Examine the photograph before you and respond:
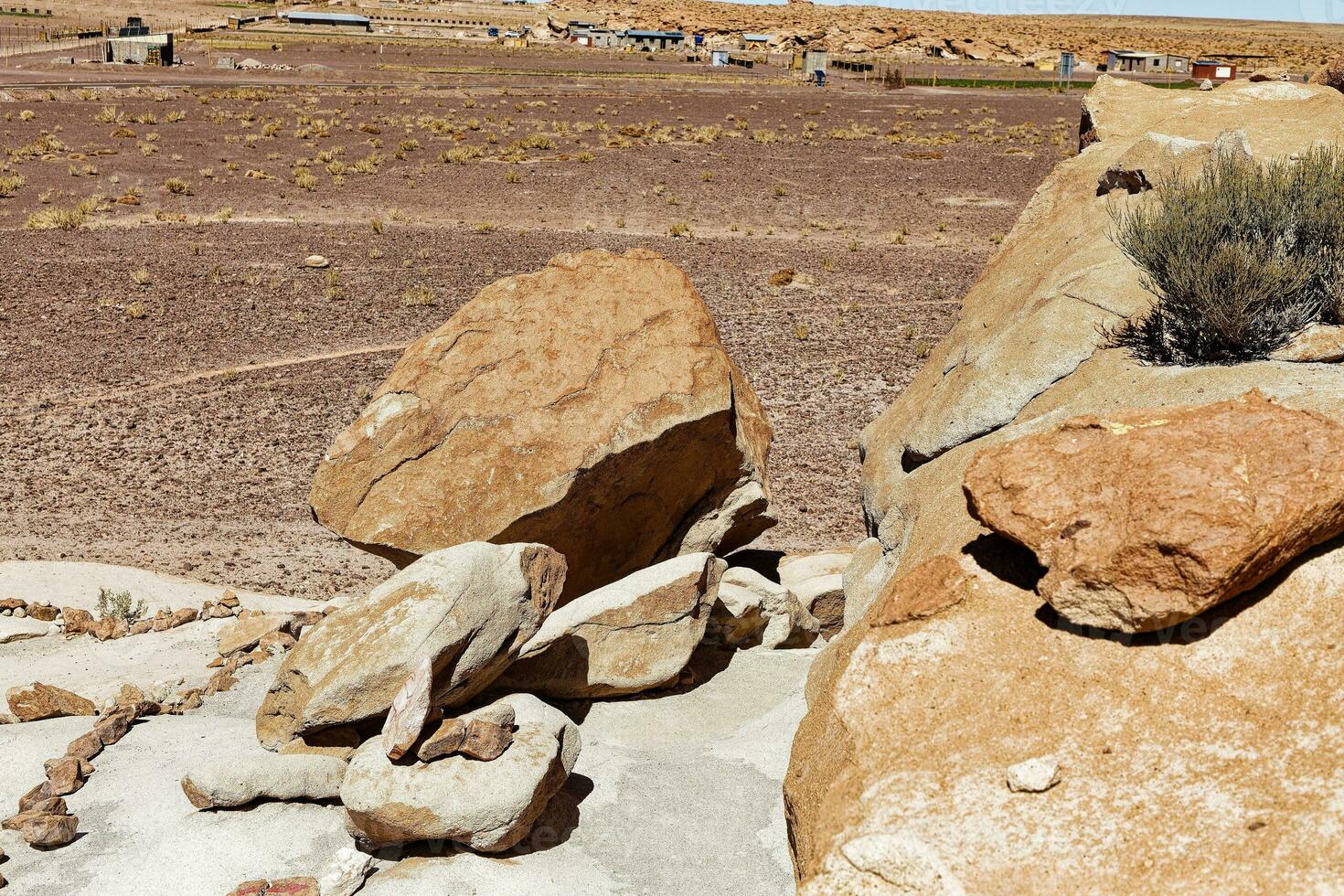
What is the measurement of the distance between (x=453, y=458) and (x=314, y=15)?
109 m

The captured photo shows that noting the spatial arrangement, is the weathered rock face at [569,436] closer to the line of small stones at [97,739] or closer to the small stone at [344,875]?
the line of small stones at [97,739]

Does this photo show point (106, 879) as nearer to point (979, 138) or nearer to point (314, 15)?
point (979, 138)

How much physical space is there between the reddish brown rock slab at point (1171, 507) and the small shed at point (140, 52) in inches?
2646

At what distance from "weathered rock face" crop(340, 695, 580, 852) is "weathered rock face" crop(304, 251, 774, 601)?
98.4 inches

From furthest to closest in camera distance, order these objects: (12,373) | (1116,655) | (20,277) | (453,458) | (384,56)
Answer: (384,56) → (20,277) → (12,373) → (453,458) → (1116,655)

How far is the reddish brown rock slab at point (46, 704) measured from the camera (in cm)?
711

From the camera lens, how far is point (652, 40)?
327 feet

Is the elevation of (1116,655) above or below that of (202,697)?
above

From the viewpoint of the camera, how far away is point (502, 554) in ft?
21.8

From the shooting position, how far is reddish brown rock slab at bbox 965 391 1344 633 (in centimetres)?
412

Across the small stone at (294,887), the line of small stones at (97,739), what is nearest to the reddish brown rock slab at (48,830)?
the line of small stones at (97,739)

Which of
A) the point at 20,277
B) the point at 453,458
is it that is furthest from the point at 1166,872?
the point at 20,277

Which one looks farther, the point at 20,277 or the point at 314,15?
the point at 314,15

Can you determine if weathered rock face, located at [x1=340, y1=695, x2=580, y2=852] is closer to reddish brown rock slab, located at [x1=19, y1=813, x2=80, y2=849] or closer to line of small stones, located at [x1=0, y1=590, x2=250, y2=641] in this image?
reddish brown rock slab, located at [x1=19, y1=813, x2=80, y2=849]
